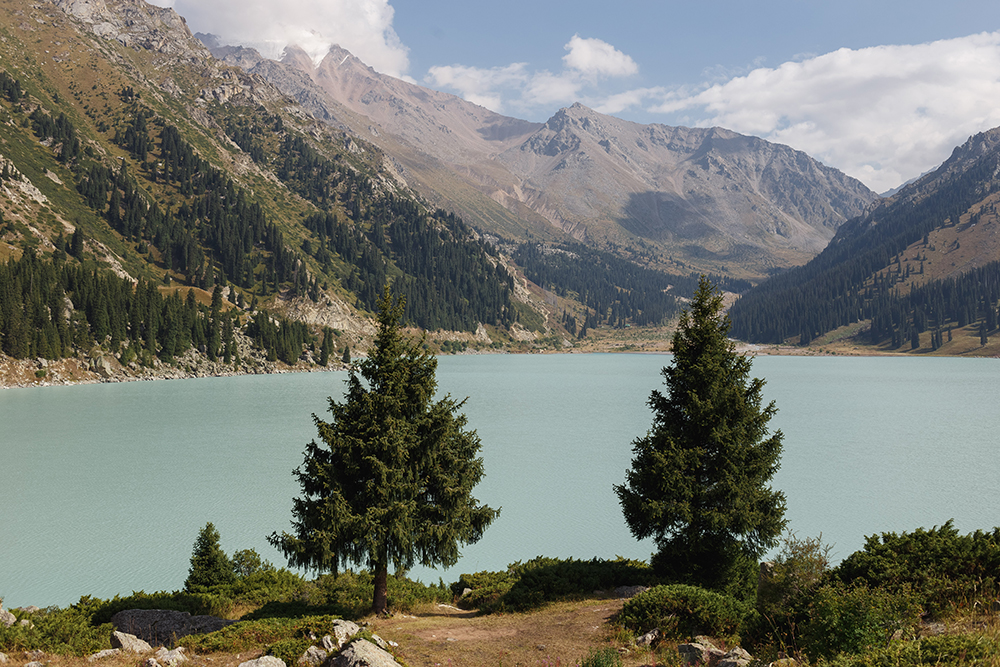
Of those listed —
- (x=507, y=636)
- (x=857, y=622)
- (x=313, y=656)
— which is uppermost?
(x=857, y=622)

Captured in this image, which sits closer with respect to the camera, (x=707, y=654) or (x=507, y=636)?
(x=707, y=654)

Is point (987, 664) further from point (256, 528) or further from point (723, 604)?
point (256, 528)

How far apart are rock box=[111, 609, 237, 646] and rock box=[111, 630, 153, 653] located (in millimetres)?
1735

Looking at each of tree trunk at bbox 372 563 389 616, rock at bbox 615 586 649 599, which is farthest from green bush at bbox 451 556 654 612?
tree trunk at bbox 372 563 389 616

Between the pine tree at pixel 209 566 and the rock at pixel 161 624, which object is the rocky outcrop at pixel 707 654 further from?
the pine tree at pixel 209 566

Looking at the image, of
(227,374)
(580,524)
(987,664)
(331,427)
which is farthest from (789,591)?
(227,374)

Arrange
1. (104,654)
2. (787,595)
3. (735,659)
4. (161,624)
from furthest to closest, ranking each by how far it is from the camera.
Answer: (161,624)
(104,654)
(787,595)
(735,659)

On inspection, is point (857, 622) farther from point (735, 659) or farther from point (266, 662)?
point (266, 662)

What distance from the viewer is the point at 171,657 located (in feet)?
51.6

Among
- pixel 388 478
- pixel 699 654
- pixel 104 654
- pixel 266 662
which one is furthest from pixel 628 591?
pixel 104 654

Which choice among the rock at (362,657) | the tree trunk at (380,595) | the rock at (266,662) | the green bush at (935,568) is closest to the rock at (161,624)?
the tree trunk at (380,595)

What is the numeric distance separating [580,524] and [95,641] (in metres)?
29.6

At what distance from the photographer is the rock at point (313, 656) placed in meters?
15.0

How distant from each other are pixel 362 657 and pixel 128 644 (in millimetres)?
8414
